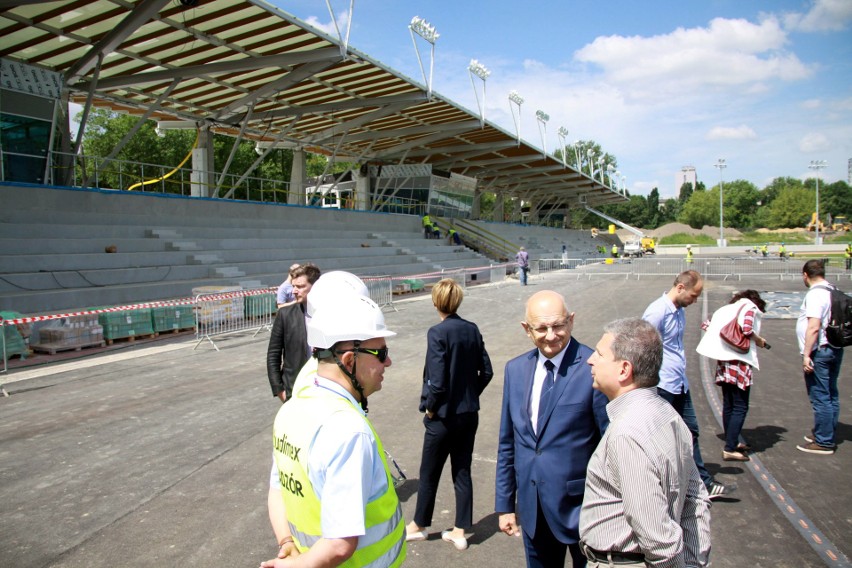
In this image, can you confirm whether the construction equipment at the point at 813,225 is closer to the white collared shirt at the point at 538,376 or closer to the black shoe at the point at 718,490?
the black shoe at the point at 718,490

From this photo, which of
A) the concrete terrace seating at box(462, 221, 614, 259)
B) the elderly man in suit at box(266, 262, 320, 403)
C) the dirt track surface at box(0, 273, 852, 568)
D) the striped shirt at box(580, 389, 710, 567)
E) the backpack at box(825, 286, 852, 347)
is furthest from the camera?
the concrete terrace seating at box(462, 221, 614, 259)

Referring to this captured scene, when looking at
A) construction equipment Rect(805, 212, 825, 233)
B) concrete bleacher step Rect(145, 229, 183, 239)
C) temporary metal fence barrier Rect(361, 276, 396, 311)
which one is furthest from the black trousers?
construction equipment Rect(805, 212, 825, 233)

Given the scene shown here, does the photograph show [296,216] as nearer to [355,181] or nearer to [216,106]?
[216,106]

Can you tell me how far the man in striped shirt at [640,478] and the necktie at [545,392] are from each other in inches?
19.7

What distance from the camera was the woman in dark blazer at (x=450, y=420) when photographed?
392 centimetres

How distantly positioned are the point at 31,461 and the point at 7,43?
56.0 ft

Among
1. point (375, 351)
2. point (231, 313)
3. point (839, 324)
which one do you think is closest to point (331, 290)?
point (375, 351)

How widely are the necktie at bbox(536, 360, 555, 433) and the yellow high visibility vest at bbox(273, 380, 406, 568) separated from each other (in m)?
1.15

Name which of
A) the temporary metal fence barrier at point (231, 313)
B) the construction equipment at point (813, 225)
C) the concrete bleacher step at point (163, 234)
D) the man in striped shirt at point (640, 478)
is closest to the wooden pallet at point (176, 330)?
the temporary metal fence barrier at point (231, 313)

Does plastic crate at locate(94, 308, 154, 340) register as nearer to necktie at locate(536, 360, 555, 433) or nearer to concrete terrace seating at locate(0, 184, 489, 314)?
concrete terrace seating at locate(0, 184, 489, 314)

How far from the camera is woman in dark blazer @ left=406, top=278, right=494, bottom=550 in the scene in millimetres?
3920

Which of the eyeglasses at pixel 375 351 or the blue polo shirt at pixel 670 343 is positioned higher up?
the eyeglasses at pixel 375 351

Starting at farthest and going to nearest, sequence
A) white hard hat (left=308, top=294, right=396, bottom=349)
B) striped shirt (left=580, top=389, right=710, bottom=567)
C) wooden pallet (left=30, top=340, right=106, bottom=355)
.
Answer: wooden pallet (left=30, top=340, right=106, bottom=355) → striped shirt (left=580, top=389, right=710, bottom=567) → white hard hat (left=308, top=294, right=396, bottom=349)

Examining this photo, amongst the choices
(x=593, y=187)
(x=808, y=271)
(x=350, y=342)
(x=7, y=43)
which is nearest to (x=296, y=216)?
(x=7, y=43)
